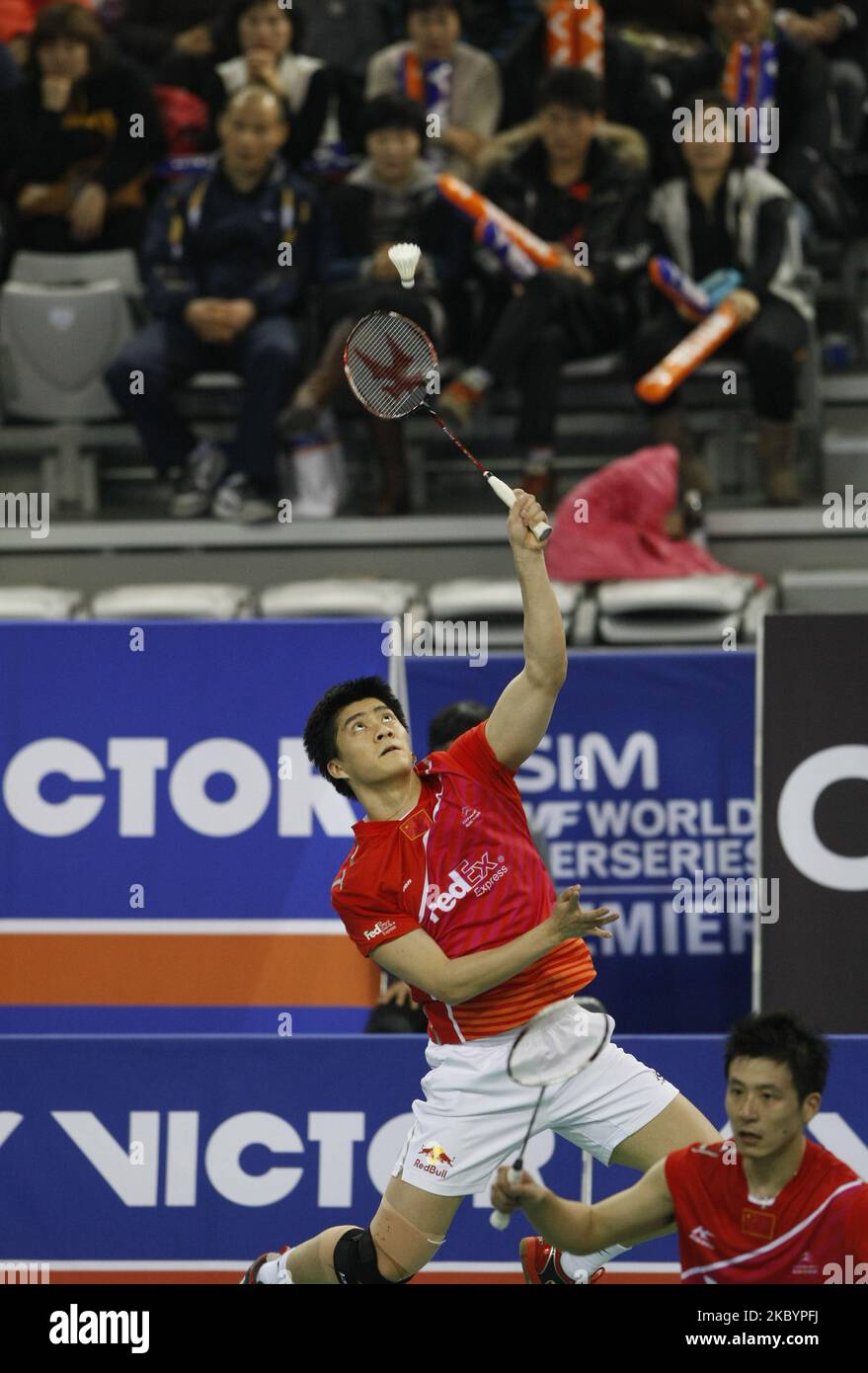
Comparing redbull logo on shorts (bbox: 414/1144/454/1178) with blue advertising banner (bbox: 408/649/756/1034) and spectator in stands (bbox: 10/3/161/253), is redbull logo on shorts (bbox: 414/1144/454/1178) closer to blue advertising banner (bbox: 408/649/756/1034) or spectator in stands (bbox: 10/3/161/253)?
blue advertising banner (bbox: 408/649/756/1034)

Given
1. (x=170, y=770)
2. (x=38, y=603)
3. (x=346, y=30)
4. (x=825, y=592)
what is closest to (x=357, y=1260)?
(x=170, y=770)

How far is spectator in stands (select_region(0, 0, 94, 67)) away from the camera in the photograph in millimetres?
11109

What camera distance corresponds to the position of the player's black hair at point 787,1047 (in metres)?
4.37

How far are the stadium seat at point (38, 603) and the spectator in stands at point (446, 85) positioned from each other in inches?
107

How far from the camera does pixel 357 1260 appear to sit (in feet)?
17.2

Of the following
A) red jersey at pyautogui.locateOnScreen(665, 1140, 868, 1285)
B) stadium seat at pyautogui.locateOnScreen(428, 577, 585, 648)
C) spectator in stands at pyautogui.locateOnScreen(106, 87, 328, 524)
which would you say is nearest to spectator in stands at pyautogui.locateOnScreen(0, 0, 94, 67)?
spectator in stands at pyautogui.locateOnScreen(106, 87, 328, 524)

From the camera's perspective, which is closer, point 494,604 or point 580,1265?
point 580,1265

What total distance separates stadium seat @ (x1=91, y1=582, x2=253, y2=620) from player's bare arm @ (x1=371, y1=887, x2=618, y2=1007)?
385 centimetres

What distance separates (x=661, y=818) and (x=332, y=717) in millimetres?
2543

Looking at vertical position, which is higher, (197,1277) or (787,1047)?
(787,1047)

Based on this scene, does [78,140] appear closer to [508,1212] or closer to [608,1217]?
[608,1217]

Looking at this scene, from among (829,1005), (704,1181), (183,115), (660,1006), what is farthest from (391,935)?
(183,115)

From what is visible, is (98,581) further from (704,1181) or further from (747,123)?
(704,1181)

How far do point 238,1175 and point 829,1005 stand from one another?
1922 millimetres
